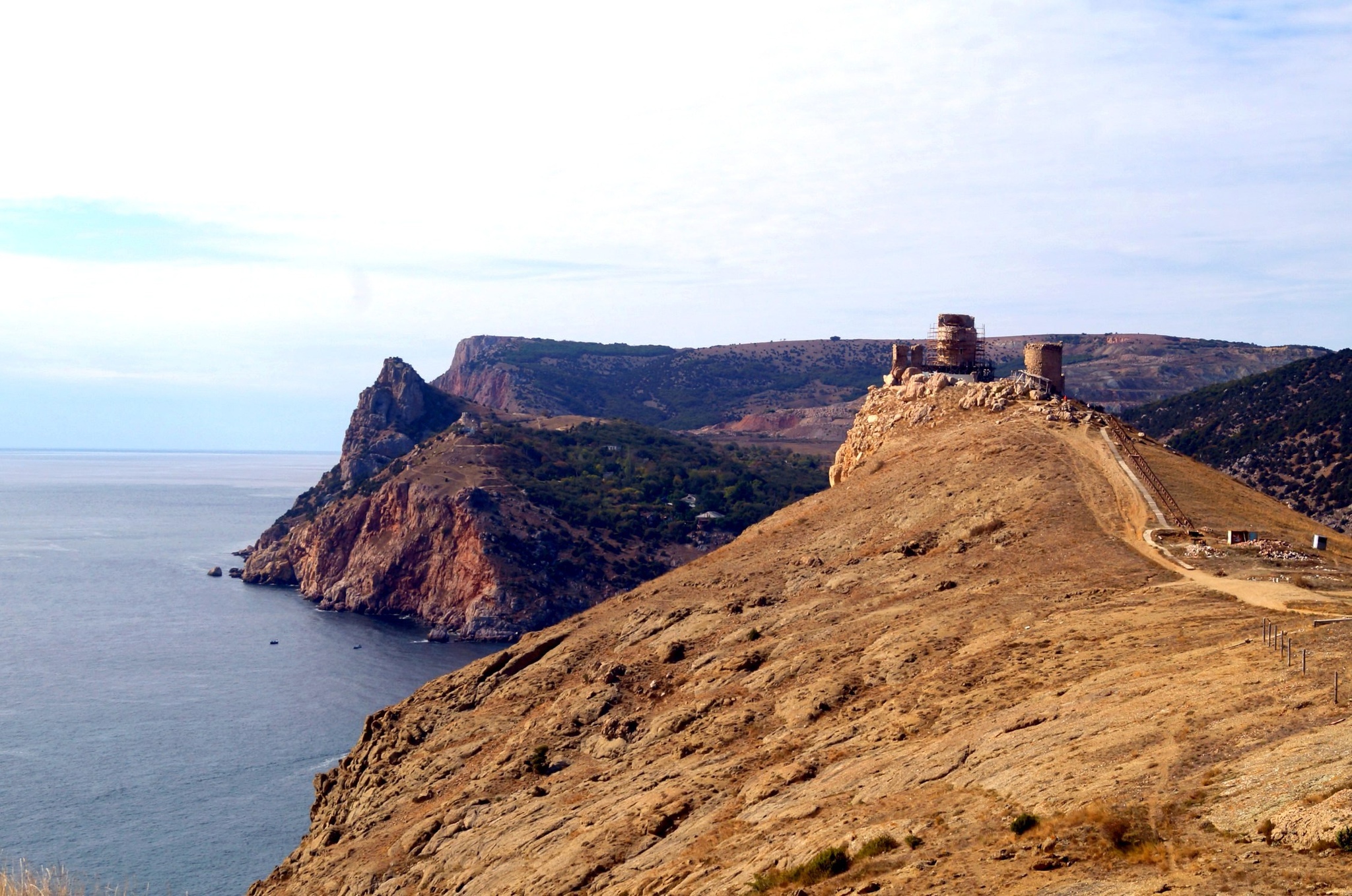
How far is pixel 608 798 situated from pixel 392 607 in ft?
358

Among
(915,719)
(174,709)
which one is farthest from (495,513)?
(915,719)

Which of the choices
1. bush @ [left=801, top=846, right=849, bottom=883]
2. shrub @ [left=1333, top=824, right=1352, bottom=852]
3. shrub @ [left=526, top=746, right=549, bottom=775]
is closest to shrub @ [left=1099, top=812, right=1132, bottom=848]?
shrub @ [left=1333, top=824, right=1352, bottom=852]

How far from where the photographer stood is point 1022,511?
29.4 meters

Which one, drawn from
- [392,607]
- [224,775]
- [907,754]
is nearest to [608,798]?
[907,754]

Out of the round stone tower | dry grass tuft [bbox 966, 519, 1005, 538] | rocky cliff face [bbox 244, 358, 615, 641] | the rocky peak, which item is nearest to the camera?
dry grass tuft [bbox 966, 519, 1005, 538]

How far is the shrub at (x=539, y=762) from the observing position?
2494 cm

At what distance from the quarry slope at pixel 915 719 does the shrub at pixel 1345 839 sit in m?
0.10

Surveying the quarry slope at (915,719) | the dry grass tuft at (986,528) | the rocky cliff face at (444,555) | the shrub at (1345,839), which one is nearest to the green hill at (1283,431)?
the quarry slope at (915,719)

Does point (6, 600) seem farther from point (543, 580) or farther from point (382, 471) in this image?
point (543, 580)

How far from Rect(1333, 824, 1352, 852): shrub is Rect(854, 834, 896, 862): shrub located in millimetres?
4975

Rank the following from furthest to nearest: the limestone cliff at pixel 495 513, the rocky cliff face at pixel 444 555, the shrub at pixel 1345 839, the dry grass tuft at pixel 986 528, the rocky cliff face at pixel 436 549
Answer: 1. the limestone cliff at pixel 495 513
2. the rocky cliff face at pixel 436 549
3. the rocky cliff face at pixel 444 555
4. the dry grass tuft at pixel 986 528
5. the shrub at pixel 1345 839

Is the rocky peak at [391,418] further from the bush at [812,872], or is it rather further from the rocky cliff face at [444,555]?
the bush at [812,872]

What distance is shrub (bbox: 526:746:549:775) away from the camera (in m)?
24.9

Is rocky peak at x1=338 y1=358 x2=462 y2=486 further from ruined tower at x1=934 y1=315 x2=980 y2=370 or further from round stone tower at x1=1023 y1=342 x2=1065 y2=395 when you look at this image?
round stone tower at x1=1023 y1=342 x2=1065 y2=395
